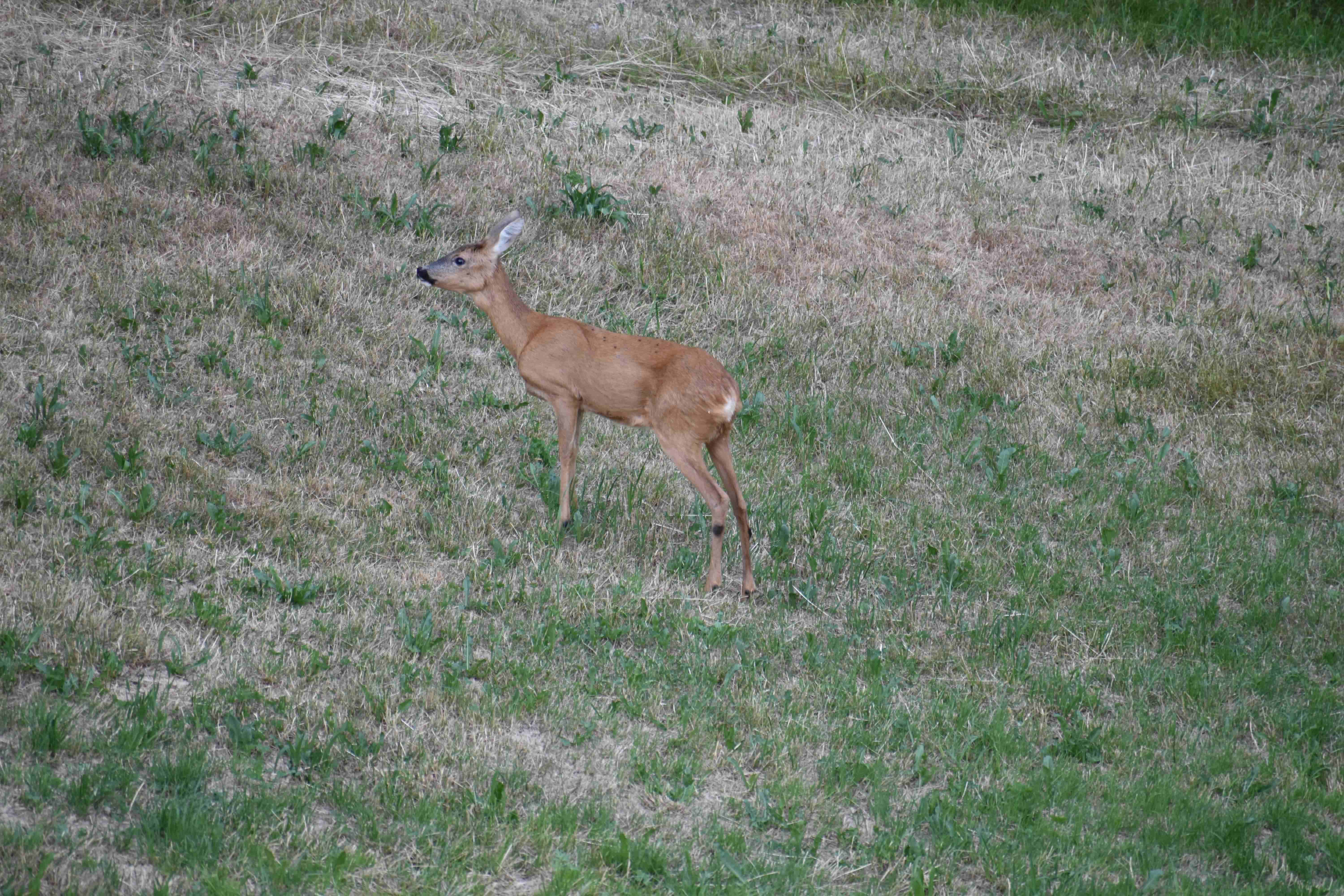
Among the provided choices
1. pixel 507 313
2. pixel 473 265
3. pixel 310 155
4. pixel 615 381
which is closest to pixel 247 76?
pixel 310 155

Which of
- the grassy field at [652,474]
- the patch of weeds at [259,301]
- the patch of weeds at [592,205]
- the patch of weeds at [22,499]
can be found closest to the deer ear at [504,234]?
the grassy field at [652,474]

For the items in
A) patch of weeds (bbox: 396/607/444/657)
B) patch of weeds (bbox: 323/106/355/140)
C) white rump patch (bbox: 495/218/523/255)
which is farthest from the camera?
patch of weeds (bbox: 323/106/355/140)

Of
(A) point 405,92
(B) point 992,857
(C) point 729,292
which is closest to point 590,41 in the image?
(A) point 405,92

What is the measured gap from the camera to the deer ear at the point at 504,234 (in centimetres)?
778

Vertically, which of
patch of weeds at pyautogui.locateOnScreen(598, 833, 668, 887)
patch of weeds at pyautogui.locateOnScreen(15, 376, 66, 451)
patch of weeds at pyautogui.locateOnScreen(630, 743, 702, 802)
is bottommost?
patch of weeds at pyautogui.locateOnScreen(630, 743, 702, 802)

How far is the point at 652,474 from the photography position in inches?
336

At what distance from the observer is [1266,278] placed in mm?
12680

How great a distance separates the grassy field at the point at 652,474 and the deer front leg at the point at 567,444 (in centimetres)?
12

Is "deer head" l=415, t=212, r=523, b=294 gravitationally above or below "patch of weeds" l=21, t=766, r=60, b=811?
above

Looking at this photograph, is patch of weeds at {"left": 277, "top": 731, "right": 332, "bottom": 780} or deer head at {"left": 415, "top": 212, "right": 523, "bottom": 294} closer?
patch of weeds at {"left": 277, "top": 731, "right": 332, "bottom": 780}

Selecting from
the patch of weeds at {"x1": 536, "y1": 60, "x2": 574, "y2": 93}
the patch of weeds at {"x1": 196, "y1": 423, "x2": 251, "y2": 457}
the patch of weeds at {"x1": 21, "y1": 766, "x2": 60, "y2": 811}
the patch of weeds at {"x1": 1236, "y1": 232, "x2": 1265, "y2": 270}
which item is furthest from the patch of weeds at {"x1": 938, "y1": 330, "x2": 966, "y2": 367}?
the patch of weeds at {"x1": 21, "y1": 766, "x2": 60, "y2": 811}

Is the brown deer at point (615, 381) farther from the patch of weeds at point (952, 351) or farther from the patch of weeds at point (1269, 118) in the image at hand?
the patch of weeds at point (1269, 118)

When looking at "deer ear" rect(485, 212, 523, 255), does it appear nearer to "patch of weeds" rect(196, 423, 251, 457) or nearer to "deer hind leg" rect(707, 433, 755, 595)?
"deer hind leg" rect(707, 433, 755, 595)

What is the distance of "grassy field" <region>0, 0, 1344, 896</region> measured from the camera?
209 inches
